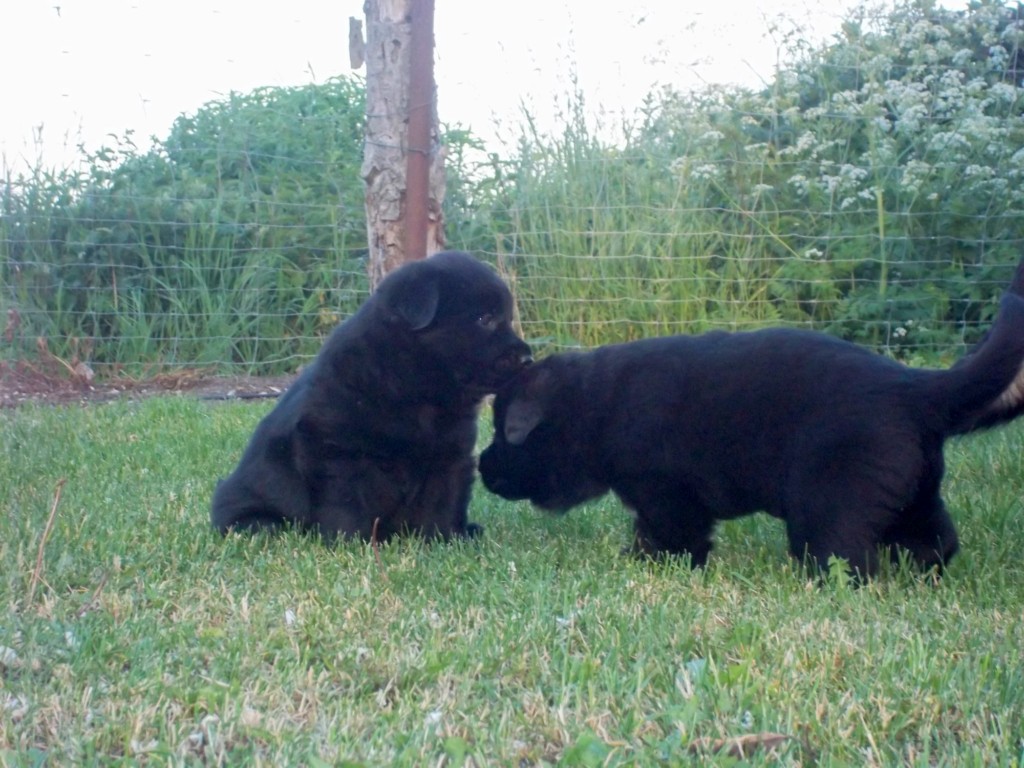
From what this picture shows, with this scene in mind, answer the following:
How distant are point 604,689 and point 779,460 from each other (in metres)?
1.16

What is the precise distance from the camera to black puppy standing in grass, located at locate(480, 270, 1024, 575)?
114 inches

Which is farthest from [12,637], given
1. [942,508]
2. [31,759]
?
[942,508]

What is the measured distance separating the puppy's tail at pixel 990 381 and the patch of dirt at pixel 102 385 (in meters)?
4.82

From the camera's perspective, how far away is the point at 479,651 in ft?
7.63

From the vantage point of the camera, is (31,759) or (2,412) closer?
(31,759)

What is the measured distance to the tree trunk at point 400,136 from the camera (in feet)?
17.5

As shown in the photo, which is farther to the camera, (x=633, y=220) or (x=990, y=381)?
(x=633, y=220)

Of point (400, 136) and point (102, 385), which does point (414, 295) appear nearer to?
point (400, 136)

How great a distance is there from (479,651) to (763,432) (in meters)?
1.18

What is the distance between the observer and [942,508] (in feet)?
10.2

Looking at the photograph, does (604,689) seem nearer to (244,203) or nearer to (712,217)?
(712,217)

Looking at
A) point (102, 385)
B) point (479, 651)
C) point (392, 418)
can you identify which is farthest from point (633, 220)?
point (479, 651)

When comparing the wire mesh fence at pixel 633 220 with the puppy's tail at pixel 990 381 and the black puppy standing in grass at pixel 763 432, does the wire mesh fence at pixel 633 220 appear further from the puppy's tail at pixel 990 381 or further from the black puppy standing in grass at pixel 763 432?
the puppy's tail at pixel 990 381

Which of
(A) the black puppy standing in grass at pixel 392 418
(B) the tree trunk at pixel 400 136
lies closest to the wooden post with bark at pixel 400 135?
(B) the tree trunk at pixel 400 136
